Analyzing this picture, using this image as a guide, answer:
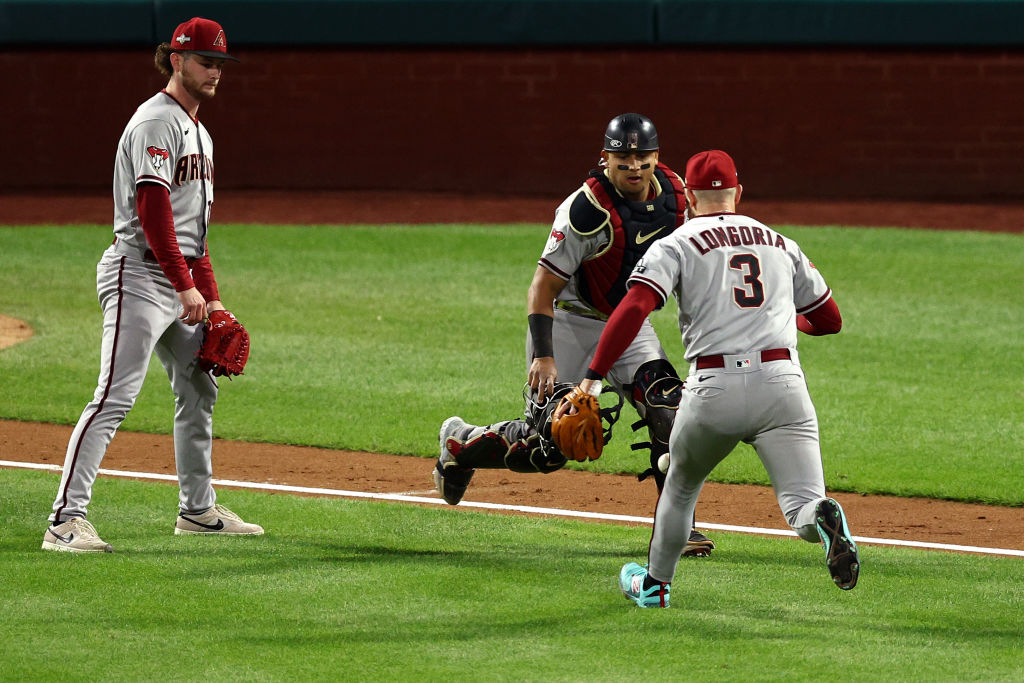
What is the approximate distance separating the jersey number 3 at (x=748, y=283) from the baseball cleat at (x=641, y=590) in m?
1.07

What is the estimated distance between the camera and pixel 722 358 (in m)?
4.73

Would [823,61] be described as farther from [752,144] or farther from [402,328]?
[402,328]

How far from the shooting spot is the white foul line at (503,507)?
6.46 m

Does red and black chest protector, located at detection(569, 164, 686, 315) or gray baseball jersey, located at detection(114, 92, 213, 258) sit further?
red and black chest protector, located at detection(569, 164, 686, 315)

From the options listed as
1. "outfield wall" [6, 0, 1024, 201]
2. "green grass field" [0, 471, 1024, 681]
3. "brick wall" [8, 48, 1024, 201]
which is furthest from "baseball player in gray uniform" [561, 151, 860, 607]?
"brick wall" [8, 48, 1024, 201]

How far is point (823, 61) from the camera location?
19.4 meters

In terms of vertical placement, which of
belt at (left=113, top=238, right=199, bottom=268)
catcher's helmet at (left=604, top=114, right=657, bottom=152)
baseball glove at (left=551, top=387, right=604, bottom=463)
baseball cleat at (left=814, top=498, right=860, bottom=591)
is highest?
catcher's helmet at (left=604, top=114, right=657, bottom=152)

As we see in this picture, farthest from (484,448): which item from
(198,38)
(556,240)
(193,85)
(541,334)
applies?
(198,38)

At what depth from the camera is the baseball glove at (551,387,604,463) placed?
5094 mm

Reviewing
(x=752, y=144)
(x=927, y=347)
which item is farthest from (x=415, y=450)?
(x=752, y=144)

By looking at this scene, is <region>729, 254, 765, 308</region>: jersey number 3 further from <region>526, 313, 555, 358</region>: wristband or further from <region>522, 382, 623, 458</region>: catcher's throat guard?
<region>526, 313, 555, 358</region>: wristband

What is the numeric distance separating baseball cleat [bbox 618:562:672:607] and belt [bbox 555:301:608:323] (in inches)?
55.7

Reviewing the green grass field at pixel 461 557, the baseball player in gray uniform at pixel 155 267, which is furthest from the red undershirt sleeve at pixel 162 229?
the green grass field at pixel 461 557

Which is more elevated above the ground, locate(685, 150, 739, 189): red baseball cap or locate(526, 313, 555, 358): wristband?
locate(685, 150, 739, 189): red baseball cap
